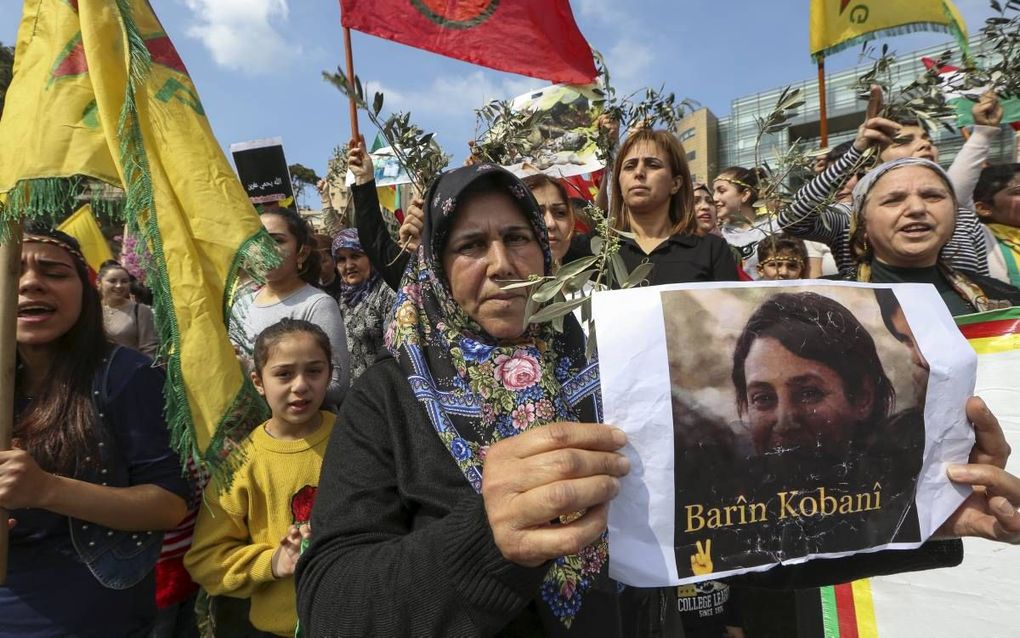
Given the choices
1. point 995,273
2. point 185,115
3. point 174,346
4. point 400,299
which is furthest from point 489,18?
point 995,273

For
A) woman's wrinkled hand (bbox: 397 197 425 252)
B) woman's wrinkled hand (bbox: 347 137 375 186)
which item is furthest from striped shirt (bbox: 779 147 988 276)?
woman's wrinkled hand (bbox: 347 137 375 186)

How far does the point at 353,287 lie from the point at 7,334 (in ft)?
8.95

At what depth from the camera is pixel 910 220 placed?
1.91 metres

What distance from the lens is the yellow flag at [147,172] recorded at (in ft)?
5.80

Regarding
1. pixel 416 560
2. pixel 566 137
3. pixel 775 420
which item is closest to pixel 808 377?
pixel 775 420

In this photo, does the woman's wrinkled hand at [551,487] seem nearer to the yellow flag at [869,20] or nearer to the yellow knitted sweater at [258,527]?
the yellow knitted sweater at [258,527]

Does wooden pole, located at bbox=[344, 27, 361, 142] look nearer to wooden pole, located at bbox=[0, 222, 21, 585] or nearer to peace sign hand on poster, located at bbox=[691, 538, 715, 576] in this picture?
wooden pole, located at bbox=[0, 222, 21, 585]

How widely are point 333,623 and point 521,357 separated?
2.37 ft

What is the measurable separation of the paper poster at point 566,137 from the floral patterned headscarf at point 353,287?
1.68m

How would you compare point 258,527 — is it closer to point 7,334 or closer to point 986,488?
point 7,334

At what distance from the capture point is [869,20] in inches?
166

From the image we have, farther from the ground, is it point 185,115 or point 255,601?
point 185,115

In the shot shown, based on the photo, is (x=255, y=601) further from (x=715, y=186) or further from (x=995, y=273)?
(x=715, y=186)

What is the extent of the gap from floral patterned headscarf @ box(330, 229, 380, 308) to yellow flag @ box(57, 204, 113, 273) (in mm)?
1779
